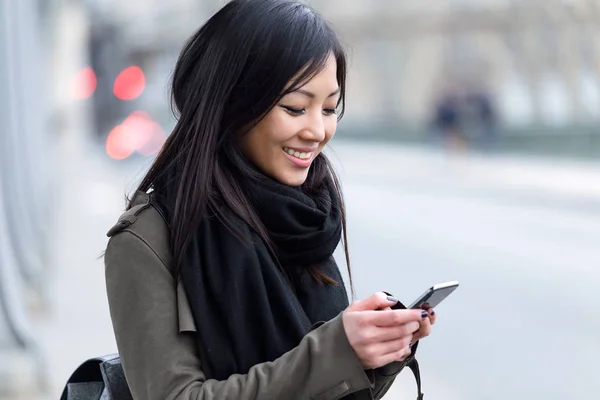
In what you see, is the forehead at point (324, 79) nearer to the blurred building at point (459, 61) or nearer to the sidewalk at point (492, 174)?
the sidewalk at point (492, 174)

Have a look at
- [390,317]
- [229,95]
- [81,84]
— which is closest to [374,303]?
[390,317]

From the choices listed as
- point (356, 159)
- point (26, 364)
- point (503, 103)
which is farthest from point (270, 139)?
point (503, 103)

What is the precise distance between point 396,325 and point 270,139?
0.41 metres

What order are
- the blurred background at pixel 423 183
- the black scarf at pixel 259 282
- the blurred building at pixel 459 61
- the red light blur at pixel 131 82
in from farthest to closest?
the blurred building at pixel 459 61 → the red light blur at pixel 131 82 → the blurred background at pixel 423 183 → the black scarf at pixel 259 282

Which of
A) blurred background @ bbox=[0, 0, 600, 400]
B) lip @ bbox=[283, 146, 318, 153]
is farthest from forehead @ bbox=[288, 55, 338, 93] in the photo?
blurred background @ bbox=[0, 0, 600, 400]

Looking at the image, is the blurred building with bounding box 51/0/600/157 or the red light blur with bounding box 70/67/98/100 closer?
the red light blur with bounding box 70/67/98/100

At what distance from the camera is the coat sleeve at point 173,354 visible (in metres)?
1.77

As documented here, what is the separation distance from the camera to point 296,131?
1.96 meters

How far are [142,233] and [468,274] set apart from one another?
349 inches

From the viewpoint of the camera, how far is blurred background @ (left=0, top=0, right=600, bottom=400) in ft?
22.9

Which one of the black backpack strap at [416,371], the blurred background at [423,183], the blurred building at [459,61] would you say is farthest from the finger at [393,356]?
the blurred building at [459,61]

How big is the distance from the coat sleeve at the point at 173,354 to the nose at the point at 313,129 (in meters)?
0.33

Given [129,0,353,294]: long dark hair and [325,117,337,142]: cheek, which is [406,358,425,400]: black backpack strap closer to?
[129,0,353,294]: long dark hair

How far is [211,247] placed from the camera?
1.88m
